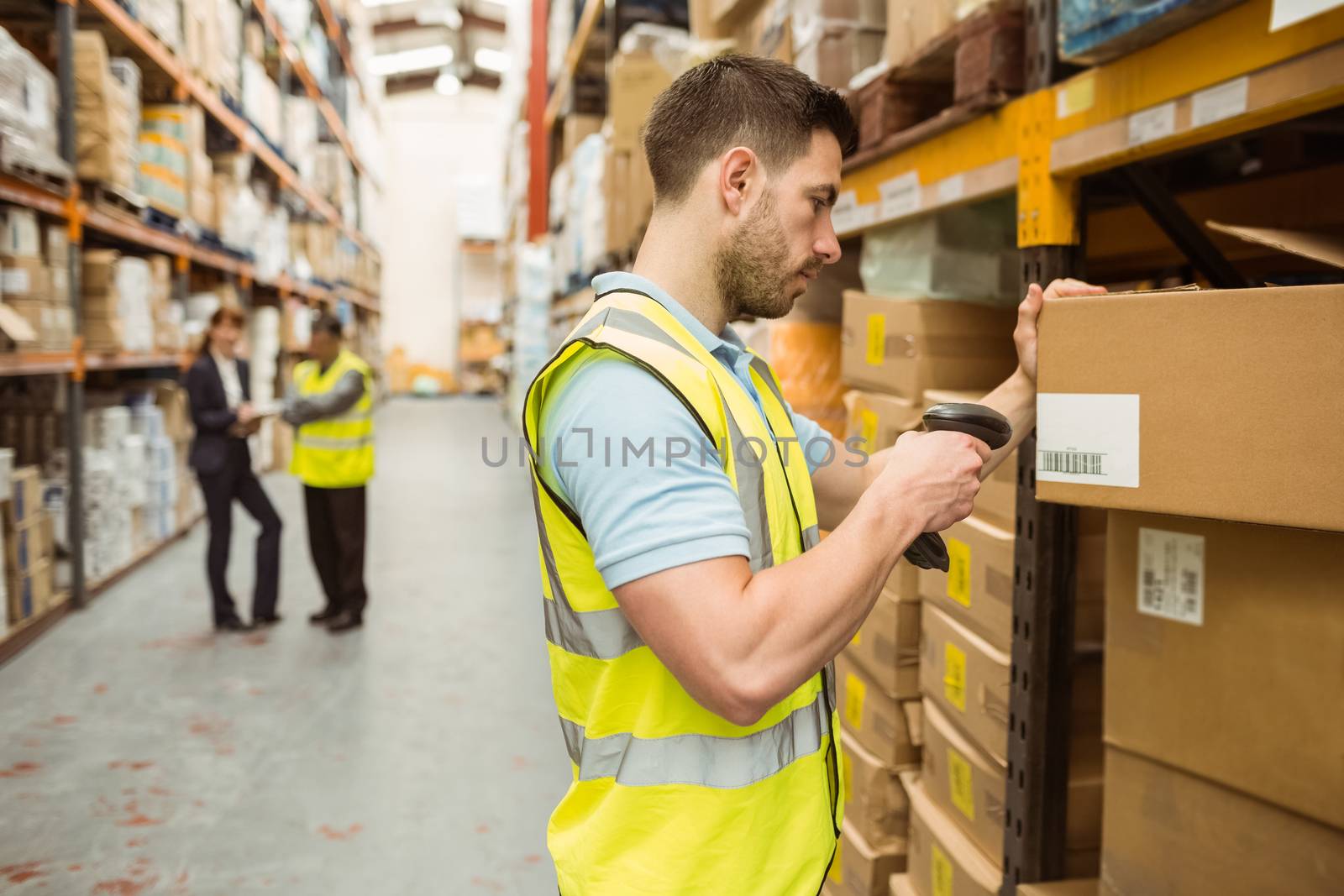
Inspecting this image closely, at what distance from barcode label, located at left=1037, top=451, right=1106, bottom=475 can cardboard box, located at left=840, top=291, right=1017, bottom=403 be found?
768 millimetres

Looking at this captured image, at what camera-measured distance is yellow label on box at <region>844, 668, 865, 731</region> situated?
2305mm

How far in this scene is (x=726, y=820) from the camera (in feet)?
3.29

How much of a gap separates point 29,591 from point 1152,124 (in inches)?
178

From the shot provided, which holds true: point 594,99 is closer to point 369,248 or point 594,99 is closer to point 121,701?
point 121,701

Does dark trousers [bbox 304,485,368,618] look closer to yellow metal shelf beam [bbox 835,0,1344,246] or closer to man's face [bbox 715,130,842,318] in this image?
yellow metal shelf beam [bbox 835,0,1344,246]

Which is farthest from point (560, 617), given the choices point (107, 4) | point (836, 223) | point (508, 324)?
point (508, 324)

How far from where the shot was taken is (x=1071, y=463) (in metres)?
1.21

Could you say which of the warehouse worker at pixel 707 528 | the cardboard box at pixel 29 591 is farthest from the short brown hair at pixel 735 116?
the cardboard box at pixel 29 591

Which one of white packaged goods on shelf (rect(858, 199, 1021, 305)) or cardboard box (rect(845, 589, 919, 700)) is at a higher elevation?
white packaged goods on shelf (rect(858, 199, 1021, 305))

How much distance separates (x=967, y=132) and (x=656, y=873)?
135 centimetres

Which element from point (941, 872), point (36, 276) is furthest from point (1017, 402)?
point (36, 276)

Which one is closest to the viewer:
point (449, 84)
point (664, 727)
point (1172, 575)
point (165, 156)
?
point (664, 727)

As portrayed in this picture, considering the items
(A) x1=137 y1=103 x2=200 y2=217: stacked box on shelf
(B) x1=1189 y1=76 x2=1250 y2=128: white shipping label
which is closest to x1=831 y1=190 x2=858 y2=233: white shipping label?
(B) x1=1189 y1=76 x2=1250 y2=128: white shipping label

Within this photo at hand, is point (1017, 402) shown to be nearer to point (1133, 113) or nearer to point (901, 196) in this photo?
point (1133, 113)
